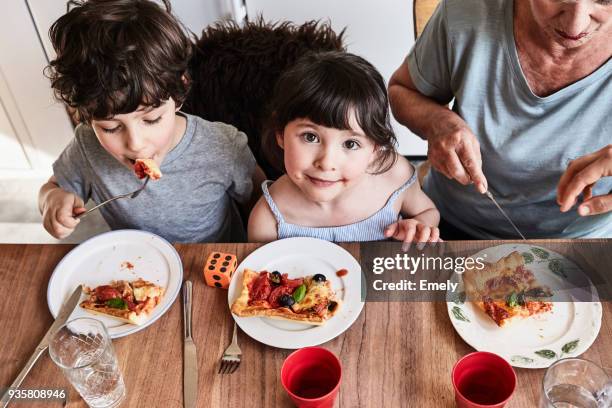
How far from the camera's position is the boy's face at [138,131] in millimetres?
1255

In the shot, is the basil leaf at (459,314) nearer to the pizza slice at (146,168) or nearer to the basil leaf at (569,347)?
the basil leaf at (569,347)

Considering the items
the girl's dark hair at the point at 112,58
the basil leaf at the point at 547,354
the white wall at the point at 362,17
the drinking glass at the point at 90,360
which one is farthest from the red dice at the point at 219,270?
the white wall at the point at 362,17

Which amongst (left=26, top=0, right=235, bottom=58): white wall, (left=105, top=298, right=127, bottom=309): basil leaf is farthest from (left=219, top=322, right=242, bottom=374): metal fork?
(left=26, top=0, right=235, bottom=58): white wall

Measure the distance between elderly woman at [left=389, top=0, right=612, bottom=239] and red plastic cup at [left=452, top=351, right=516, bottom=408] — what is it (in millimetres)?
399

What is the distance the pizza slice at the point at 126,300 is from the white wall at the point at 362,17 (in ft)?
5.51

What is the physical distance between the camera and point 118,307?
3.77ft

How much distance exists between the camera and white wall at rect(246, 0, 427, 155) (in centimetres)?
245

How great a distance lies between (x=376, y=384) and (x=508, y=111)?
2.59 feet

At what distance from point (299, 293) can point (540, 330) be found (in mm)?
488

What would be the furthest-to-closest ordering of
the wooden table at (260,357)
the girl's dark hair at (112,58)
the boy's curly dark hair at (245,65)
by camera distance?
the boy's curly dark hair at (245,65) < the girl's dark hair at (112,58) < the wooden table at (260,357)

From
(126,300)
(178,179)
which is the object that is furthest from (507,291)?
(178,179)

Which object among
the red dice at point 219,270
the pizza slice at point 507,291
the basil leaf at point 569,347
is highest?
the red dice at point 219,270

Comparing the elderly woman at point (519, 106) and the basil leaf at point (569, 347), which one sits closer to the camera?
the basil leaf at point (569, 347)

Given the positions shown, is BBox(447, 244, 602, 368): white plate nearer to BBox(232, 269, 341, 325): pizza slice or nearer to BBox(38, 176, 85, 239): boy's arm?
BBox(232, 269, 341, 325): pizza slice
